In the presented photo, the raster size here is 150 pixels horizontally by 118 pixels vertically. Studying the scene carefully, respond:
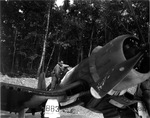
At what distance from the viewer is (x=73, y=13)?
88.1 ft

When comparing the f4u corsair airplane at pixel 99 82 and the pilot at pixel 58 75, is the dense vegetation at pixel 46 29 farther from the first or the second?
the f4u corsair airplane at pixel 99 82

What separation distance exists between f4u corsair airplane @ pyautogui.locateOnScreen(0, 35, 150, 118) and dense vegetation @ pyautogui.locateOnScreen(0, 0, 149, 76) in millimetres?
18502

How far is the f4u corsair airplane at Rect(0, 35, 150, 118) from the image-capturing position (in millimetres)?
2797

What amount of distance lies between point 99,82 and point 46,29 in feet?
66.0

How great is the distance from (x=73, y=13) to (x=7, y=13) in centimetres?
871

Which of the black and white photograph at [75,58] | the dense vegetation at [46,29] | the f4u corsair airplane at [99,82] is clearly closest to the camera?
the f4u corsair airplane at [99,82]

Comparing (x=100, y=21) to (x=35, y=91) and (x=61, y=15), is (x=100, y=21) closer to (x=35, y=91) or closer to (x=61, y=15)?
(x=61, y=15)

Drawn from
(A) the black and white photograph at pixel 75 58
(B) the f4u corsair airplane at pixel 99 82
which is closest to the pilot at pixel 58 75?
(A) the black and white photograph at pixel 75 58

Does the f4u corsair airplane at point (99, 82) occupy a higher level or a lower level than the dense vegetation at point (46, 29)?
lower

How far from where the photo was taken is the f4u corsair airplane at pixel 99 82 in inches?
110

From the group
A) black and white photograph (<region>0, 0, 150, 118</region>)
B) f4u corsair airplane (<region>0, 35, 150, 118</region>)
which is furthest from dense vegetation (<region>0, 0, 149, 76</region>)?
f4u corsair airplane (<region>0, 35, 150, 118</region>)

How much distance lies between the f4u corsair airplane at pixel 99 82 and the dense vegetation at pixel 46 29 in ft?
60.7

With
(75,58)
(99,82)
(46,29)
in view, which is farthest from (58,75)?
(75,58)

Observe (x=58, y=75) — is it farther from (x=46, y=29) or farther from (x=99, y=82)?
(x=46, y=29)
